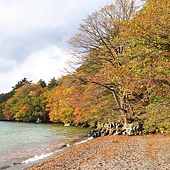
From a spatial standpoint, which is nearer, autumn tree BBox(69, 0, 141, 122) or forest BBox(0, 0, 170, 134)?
forest BBox(0, 0, 170, 134)

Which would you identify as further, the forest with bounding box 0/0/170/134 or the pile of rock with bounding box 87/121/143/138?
the pile of rock with bounding box 87/121/143/138

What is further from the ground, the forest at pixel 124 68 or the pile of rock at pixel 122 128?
the forest at pixel 124 68

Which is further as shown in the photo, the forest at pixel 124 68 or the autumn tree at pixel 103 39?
the autumn tree at pixel 103 39

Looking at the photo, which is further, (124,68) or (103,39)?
(103,39)

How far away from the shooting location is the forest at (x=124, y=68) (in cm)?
812

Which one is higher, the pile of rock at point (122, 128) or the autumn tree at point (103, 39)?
the autumn tree at point (103, 39)

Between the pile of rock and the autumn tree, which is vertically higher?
the autumn tree

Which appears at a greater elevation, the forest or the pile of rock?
the forest

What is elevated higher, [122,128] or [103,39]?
[103,39]

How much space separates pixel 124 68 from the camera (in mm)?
10828

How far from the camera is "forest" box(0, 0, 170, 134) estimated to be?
812cm

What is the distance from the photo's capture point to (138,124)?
18.1 metres

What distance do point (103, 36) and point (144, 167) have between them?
13.6 m

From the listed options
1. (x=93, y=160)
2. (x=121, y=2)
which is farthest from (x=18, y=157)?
(x=121, y=2)
